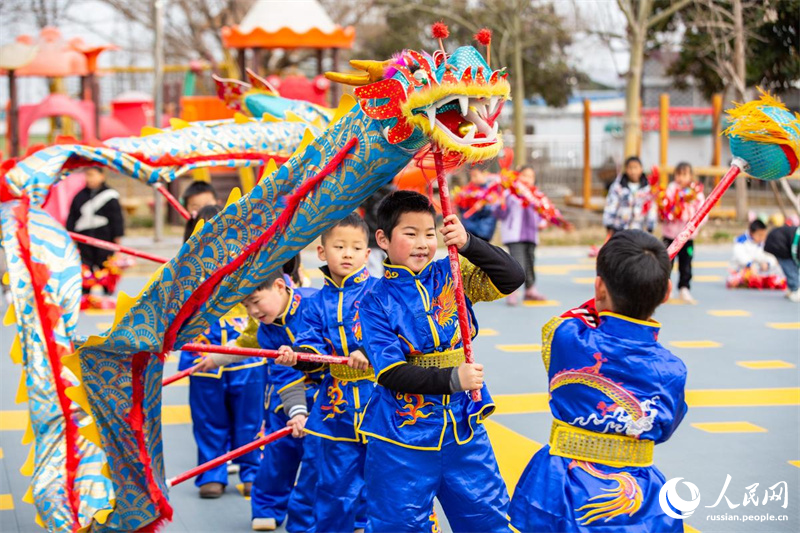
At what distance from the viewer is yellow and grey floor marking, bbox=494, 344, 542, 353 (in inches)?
353

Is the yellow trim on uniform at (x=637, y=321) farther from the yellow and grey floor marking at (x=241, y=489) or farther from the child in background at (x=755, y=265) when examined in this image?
the child in background at (x=755, y=265)

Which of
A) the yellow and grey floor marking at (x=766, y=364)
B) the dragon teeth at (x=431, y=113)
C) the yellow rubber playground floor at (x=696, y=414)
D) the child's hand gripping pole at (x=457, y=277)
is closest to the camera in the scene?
the dragon teeth at (x=431, y=113)

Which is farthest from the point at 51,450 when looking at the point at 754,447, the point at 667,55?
the point at 667,55

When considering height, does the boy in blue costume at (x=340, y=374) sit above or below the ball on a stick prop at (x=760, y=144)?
below

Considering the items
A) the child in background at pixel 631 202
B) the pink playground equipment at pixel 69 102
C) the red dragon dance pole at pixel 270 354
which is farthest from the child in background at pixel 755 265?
the pink playground equipment at pixel 69 102

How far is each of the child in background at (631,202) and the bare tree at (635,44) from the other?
667cm

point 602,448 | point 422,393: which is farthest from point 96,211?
point 602,448

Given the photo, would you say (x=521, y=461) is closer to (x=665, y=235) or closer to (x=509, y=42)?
(x=665, y=235)

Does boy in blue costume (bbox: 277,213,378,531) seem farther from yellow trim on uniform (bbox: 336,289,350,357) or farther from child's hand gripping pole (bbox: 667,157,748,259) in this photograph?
child's hand gripping pole (bbox: 667,157,748,259)

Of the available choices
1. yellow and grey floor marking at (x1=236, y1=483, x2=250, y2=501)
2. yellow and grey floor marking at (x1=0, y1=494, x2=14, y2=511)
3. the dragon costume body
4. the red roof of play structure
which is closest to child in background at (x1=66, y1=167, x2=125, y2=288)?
yellow and grey floor marking at (x1=0, y1=494, x2=14, y2=511)

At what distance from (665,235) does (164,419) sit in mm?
6186

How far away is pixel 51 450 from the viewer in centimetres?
444

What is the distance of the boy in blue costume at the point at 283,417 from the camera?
15.4 feet

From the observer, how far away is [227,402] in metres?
5.66
